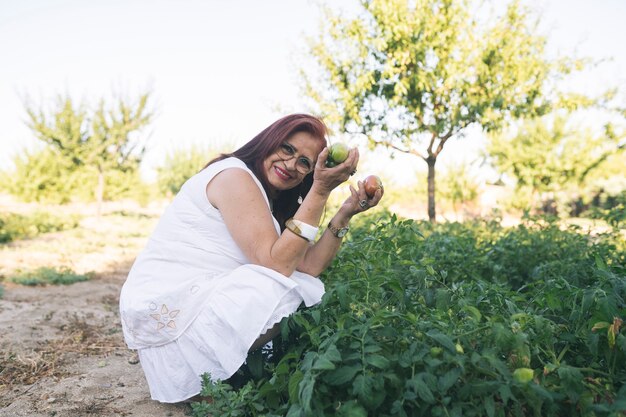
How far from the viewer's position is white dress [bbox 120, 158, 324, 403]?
2.07 metres

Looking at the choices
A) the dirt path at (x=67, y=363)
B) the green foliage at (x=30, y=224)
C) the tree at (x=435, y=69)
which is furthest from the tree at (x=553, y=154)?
the dirt path at (x=67, y=363)

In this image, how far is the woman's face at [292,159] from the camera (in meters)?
2.51

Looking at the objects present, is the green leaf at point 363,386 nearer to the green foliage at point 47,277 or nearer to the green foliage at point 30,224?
the green foliage at point 47,277

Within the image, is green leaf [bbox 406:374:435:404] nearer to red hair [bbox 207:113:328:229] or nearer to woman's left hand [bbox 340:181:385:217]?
woman's left hand [bbox 340:181:385:217]

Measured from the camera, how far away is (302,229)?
2.12 metres

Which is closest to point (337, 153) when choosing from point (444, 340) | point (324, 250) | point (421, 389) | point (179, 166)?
point (324, 250)

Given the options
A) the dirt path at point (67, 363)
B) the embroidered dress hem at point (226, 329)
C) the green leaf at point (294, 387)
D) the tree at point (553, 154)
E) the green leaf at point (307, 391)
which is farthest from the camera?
the tree at point (553, 154)

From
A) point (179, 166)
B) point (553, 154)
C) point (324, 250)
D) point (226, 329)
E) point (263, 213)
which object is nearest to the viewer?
point (226, 329)

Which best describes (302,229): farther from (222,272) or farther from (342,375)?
(342,375)

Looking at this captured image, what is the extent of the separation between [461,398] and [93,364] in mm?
2382

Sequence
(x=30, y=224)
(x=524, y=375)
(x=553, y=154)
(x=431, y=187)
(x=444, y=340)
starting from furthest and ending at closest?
(x=553, y=154)
(x=30, y=224)
(x=431, y=187)
(x=444, y=340)
(x=524, y=375)

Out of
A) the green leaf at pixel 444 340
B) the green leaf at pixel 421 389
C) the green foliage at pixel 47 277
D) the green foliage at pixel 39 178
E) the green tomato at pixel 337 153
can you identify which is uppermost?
the green tomato at pixel 337 153

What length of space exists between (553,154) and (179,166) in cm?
1712

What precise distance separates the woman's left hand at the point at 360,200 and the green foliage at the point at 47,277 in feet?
15.2
